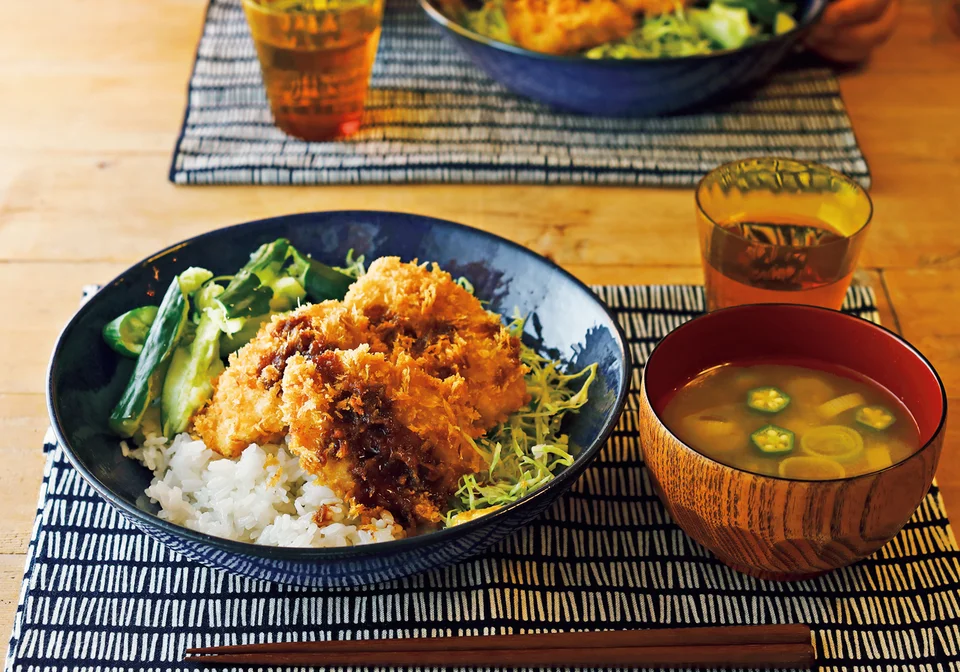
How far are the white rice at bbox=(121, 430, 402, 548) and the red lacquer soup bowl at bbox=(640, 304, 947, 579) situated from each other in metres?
0.39

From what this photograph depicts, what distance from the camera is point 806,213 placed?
1.83m

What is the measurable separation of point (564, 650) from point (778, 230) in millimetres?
922

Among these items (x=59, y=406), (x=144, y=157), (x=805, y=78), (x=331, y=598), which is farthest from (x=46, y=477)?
(x=805, y=78)

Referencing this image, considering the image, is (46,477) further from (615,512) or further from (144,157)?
(144,157)

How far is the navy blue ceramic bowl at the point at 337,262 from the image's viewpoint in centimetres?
122

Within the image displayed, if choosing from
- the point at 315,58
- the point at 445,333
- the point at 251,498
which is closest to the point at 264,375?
the point at 251,498

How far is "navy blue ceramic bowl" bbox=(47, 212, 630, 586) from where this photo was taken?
1220 millimetres

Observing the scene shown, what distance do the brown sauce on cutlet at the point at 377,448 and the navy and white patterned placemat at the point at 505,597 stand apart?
13cm

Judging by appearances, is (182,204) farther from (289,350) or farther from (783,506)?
(783,506)

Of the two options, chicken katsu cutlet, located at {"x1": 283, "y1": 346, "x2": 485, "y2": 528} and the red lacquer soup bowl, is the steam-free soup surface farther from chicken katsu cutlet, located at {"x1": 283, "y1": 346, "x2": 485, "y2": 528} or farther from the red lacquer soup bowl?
chicken katsu cutlet, located at {"x1": 283, "y1": 346, "x2": 485, "y2": 528}

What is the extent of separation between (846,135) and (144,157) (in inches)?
68.3

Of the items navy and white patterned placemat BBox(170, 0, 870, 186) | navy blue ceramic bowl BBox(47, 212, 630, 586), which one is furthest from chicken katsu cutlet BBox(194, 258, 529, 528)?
navy and white patterned placemat BBox(170, 0, 870, 186)

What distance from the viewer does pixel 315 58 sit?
2.27 meters

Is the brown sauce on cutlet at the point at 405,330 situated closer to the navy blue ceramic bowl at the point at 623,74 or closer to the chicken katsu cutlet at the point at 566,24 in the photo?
the navy blue ceramic bowl at the point at 623,74
